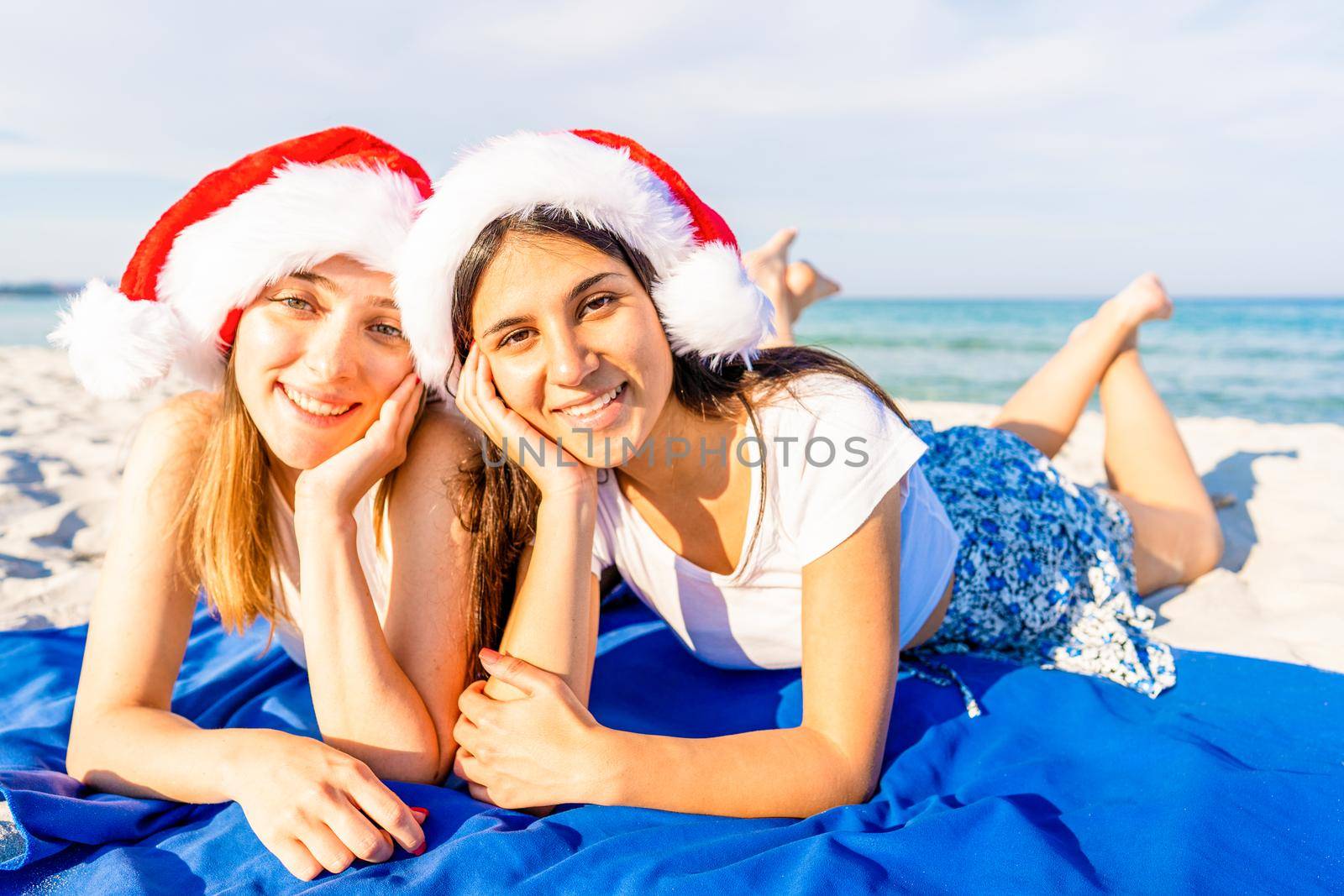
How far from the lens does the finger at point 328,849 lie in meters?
1.91

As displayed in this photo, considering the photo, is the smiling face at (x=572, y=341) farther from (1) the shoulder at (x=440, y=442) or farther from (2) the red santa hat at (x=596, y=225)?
(1) the shoulder at (x=440, y=442)

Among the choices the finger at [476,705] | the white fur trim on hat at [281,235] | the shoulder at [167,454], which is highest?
the white fur trim on hat at [281,235]

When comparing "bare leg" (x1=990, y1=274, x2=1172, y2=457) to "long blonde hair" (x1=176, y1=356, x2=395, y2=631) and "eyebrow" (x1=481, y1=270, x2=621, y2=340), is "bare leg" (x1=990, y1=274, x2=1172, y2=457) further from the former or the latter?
"long blonde hair" (x1=176, y1=356, x2=395, y2=631)

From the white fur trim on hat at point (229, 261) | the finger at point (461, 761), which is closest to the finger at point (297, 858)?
the finger at point (461, 761)

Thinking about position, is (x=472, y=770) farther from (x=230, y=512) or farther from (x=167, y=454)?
(x=167, y=454)

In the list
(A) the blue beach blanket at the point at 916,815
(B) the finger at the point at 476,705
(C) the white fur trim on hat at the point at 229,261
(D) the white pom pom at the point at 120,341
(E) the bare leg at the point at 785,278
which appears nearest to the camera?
(A) the blue beach blanket at the point at 916,815

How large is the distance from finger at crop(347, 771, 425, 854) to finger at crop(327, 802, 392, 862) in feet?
0.09

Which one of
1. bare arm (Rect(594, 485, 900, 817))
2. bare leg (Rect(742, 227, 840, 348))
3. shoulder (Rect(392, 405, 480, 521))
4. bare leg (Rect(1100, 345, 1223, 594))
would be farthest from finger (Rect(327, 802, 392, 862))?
bare leg (Rect(742, 227, 840, 348))

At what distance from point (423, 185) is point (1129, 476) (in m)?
3.67

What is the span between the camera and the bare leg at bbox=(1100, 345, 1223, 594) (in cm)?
400

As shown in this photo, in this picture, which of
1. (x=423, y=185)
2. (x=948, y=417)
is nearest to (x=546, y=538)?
(x=423, y=185)

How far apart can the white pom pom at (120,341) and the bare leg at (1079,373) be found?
384 centimetres

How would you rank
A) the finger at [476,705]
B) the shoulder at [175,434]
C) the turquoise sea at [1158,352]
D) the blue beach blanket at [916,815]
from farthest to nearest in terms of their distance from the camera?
the turquoise sea at [1158,352] < the shoulder at [175,434] < the finger at [476,705] < the blue beach blanket at [916,815]

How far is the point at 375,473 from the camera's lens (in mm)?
2439
